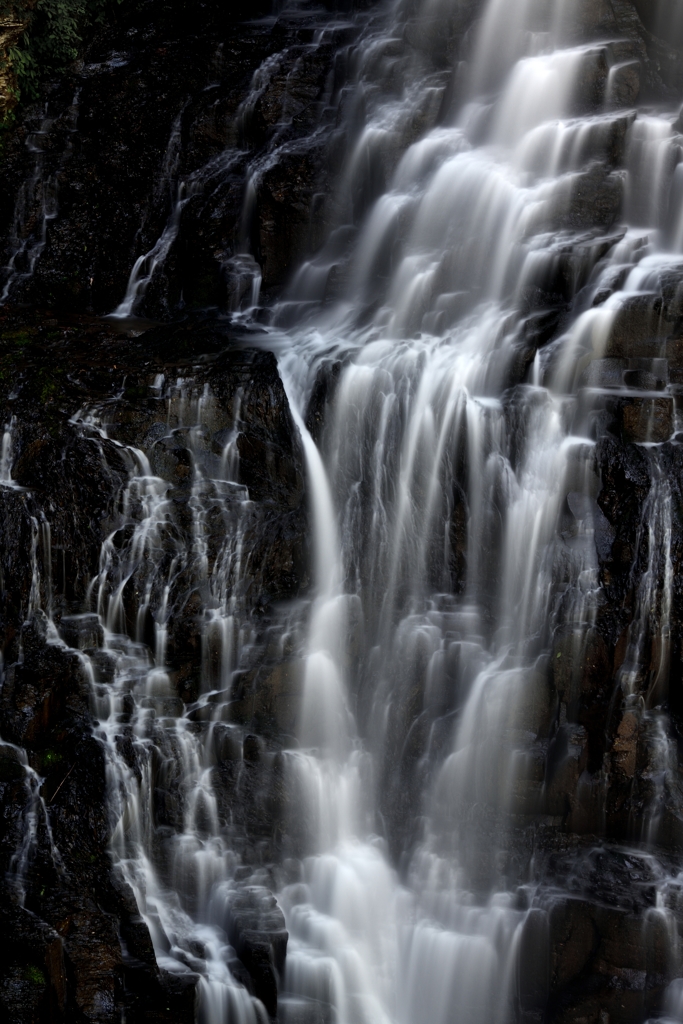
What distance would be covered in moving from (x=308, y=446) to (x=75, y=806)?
485cm

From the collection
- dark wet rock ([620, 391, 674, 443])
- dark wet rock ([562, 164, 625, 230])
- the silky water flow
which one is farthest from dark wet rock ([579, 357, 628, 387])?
dark wet rock ([562, 164, 625, 230])

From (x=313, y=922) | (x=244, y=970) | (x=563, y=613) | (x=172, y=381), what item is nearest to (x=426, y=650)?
(x=563, y=613)

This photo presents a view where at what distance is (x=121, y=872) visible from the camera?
9516 mm

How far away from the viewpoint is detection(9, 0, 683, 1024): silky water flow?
9.63 m

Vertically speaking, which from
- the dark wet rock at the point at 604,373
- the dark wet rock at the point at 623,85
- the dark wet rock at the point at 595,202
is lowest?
the dark wet rock at the point at 604,373

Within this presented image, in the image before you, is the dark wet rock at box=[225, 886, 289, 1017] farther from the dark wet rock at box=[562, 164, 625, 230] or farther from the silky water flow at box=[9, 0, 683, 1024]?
the dark wet rock at box=[562, 164, 625, 230]

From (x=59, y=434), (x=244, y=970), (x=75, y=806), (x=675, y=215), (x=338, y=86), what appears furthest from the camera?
(x=338, y=86)

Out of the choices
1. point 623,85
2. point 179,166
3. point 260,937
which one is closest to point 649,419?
point 623,85

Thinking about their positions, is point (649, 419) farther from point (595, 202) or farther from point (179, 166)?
point (179, 166)

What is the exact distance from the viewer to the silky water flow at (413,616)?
9.63 meters

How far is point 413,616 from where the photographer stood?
11.1 meters

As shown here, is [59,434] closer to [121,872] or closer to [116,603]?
[116,603]

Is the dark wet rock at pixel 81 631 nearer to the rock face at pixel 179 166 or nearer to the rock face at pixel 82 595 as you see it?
the rock face at pixel 82 595

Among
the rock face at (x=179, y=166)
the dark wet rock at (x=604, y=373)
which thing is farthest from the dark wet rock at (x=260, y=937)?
the rock face at (x=179, y=166)
